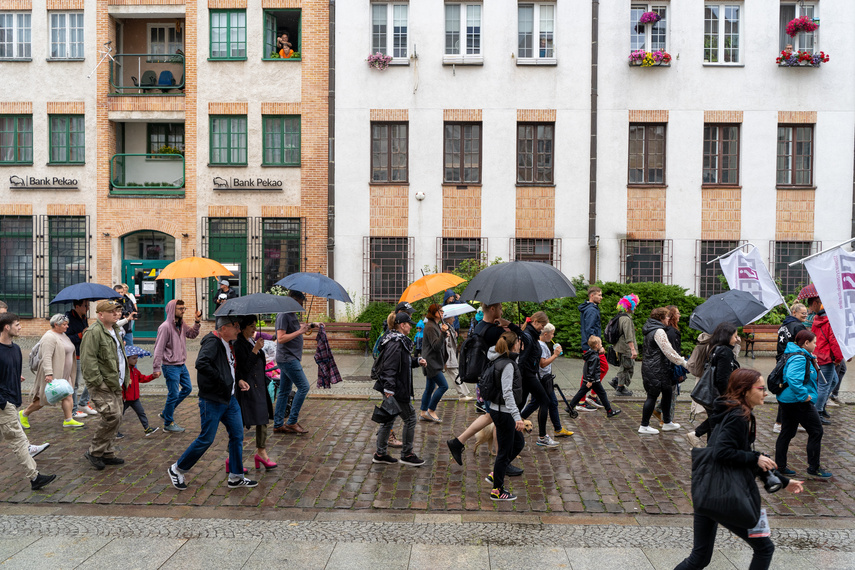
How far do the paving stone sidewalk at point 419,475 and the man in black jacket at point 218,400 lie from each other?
0.22 m

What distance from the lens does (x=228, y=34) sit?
62.8 ft

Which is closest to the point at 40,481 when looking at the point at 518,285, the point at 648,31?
the point at 518,285

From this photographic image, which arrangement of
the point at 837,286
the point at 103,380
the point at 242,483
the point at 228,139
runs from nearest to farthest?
the point at 242,483
the point at 103,380
the point at 837,286
the point at 228,139

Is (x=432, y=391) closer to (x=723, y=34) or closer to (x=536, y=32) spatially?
(x=536, y=32)

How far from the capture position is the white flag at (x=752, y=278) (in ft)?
33.3

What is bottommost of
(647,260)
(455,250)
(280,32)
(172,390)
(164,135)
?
(172,390)

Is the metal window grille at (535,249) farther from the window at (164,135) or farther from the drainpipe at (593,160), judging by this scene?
the window at (164,135)

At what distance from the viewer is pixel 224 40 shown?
1917 cm

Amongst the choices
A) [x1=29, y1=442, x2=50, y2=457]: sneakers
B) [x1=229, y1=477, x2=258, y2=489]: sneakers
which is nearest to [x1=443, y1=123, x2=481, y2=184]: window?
[x1=29, y1=442, x2=50, y2=457]: sneakers

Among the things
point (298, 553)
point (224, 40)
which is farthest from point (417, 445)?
point (224, 40)

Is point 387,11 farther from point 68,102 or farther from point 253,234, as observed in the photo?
point 68,102

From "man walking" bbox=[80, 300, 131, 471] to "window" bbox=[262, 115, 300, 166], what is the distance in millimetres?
12319

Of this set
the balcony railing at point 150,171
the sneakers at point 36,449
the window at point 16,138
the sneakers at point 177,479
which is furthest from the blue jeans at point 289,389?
the window at point 16,138

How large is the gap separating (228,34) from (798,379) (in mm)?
17424
